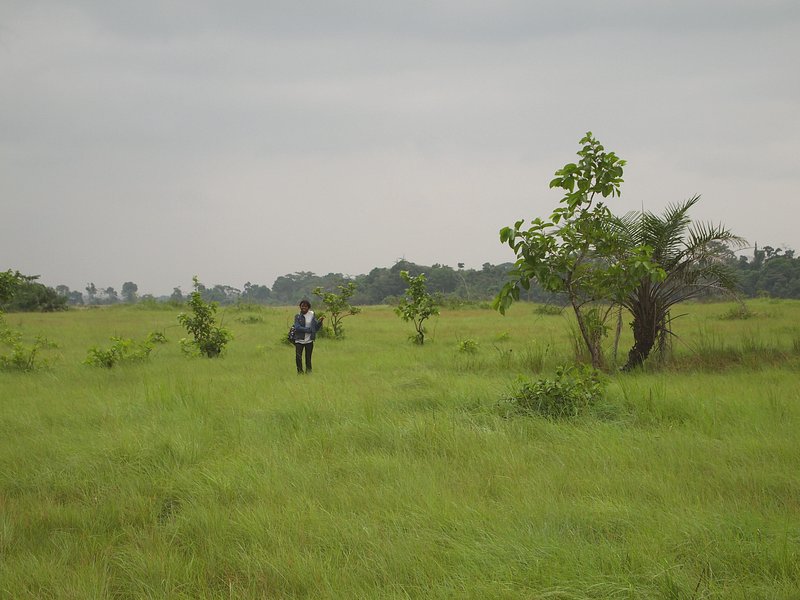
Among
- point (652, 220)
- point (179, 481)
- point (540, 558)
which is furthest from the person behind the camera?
point (652, 220)

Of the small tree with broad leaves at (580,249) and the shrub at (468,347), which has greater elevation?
the small tree with broad leaves at (580,249)

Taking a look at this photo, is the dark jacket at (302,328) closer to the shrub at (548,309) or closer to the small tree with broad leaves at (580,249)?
the small tree with broad leaves at (580,249)

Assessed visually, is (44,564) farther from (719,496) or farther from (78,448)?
(719,496)

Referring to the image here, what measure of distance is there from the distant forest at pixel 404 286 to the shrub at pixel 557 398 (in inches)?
75.2

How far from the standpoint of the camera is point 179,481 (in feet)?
14.2

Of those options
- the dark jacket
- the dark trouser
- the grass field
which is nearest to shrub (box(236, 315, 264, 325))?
the dark jacket

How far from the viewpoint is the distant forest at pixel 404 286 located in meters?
37.8

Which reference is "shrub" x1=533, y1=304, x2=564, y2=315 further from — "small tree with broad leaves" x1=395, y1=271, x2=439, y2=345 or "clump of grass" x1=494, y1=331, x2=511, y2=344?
"small tree with broad leaves" x1=395, y1=271, x2=439, y2=345

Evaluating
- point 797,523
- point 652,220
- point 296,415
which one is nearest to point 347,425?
point 296,415

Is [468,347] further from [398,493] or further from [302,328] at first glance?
[398,493]

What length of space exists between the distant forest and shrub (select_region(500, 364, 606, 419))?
6.26 ft

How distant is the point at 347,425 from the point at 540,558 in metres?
3.00

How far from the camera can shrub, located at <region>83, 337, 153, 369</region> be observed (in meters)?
10.4

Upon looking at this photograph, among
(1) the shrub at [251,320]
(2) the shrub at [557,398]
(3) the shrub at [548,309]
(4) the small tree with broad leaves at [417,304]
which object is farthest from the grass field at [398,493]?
(1) the shrub at [251,320]
